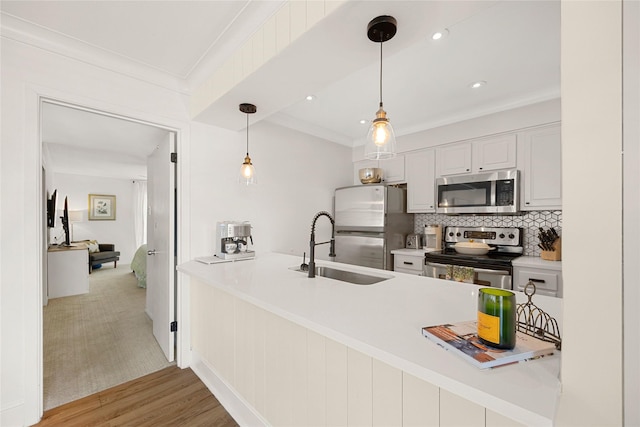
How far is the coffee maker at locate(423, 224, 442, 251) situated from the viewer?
11.3 ft

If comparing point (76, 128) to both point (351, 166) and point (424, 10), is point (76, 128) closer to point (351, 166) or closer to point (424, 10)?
point (351, 166)

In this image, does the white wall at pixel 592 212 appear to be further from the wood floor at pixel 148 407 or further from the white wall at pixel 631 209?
the wood floor at pixel 148 407

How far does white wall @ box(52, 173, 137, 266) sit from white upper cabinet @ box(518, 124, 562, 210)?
8.59 m

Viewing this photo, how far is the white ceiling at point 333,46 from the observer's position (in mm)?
1330

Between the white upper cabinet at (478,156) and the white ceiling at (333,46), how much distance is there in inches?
15.6

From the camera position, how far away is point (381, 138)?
1.32 metres

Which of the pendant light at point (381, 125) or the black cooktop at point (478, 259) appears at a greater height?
the pendant light at point (381, 125)

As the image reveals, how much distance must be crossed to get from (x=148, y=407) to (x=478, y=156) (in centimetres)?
370

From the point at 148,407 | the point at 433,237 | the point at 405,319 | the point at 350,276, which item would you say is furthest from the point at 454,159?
the point at 148,407

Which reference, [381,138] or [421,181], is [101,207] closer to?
[421,181]

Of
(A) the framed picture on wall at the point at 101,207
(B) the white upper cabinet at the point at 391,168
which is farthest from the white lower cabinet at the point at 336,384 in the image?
(A) the framed picture on wall at the point at 101,207

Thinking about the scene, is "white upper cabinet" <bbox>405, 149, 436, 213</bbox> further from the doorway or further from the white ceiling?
the doorway

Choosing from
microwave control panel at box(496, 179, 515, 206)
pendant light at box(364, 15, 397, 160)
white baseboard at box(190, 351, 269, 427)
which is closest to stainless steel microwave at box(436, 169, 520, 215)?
microwave control panel at box(496, 179, 515, 206)

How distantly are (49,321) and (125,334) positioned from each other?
1.22m
